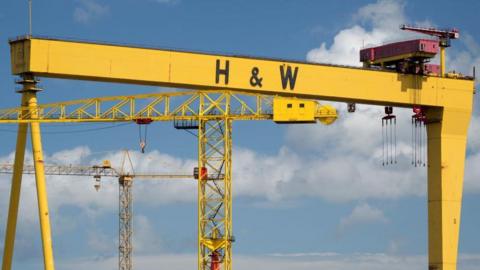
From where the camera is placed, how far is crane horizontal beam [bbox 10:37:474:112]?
224 feet

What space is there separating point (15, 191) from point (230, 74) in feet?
45.8

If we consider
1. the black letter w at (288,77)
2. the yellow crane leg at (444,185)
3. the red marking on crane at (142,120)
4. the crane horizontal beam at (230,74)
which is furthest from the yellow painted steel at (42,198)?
the yellow crane leg at (444,185)

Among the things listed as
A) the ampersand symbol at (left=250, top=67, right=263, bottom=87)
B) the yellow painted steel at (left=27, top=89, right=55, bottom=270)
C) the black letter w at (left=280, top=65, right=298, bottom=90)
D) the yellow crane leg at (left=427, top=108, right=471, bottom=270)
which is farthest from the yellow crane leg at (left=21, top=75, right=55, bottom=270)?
the yellow crane leg at (left=427, top=108, right=471, bottom=270)

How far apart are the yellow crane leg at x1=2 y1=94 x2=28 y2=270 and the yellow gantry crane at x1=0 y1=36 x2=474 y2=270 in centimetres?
6

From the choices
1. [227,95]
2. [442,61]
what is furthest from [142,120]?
[442,61]

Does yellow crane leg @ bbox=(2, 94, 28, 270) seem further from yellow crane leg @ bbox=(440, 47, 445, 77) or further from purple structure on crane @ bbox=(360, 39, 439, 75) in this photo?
yellow crane leg @ bbox=(440, 47, 445, 77)

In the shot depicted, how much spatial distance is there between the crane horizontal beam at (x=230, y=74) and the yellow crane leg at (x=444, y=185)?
45.4 inches

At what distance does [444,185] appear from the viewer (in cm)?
7912

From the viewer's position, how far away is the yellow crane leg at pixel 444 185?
78.9 metres

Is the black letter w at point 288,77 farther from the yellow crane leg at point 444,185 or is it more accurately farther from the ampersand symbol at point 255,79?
the yellow crane leg at point 444,185

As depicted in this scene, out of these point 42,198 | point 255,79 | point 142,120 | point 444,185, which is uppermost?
point 255,79

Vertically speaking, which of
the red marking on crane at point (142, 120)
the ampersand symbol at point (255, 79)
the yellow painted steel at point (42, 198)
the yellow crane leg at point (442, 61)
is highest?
the yellow crane leg at point (442, 61)

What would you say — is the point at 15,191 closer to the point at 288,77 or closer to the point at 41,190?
the point at 41,190

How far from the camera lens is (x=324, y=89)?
7531cm
